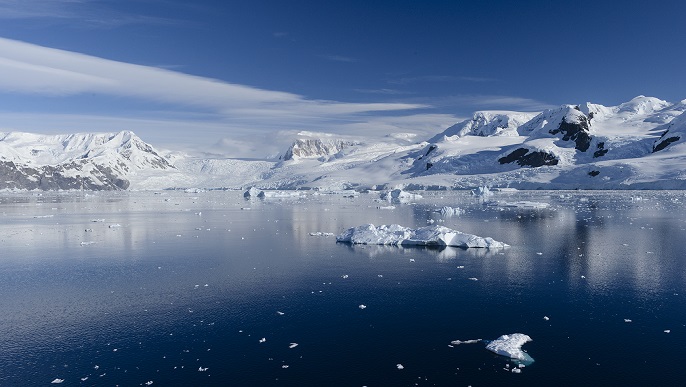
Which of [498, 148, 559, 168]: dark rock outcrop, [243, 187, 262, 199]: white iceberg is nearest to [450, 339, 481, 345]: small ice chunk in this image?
[243, 187, 262, 199]: white iceberg

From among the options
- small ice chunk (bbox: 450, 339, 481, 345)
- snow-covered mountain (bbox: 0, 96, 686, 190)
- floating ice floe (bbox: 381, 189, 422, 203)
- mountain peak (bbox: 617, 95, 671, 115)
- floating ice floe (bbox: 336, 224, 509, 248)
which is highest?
mountain peak (bbox: 617, 95, 671, 115)

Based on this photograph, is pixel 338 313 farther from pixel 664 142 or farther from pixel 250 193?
pixel 664 142

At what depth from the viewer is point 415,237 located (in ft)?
97.7

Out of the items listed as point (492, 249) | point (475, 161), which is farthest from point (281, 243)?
point (475, 161)

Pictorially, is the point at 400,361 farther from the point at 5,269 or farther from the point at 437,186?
the point at 437,186

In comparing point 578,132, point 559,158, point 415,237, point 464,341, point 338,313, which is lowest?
point 464,341

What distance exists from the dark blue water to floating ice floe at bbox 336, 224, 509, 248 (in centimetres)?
107

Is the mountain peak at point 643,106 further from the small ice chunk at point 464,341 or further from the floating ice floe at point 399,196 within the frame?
the small ice chunk at point 464,341

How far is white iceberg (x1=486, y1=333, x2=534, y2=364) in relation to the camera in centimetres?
1244

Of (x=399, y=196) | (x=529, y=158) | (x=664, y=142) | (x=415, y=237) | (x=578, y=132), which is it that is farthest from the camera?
(x=578, y=132)

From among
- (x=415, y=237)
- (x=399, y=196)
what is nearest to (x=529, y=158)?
(x=399, y=196)

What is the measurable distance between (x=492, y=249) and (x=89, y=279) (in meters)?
20.6

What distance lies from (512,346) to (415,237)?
55.4ft

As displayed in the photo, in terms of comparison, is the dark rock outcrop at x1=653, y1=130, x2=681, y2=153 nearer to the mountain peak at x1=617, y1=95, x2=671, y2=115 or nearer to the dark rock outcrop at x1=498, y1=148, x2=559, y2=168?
the dark rock outcrop at x1=498, y1=148, x2=559, y2=168
